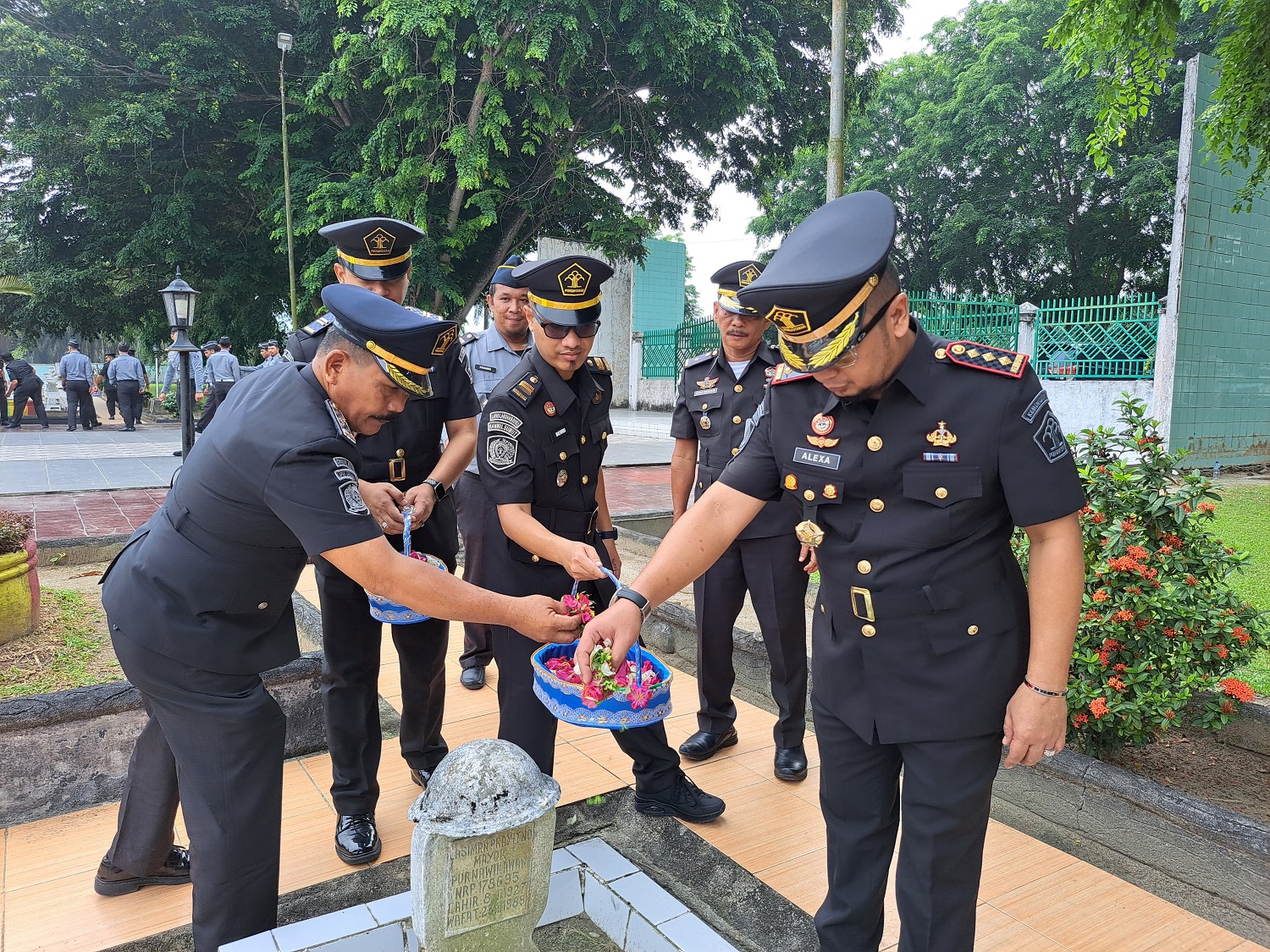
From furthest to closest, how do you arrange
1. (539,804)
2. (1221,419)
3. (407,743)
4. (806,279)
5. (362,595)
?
(1221,419), (407,743), (362,595), (539,804), (806,279)

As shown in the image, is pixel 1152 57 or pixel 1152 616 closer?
pixel 1152 616

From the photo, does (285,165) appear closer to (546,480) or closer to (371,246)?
(371,246)

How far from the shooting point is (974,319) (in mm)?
14797

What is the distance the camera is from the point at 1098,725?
315 centimetres

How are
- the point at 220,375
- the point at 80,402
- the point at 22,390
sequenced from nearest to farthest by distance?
the point at 220,375, the point at 80,402, the point at 22,390

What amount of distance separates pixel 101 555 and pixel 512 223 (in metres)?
12.9

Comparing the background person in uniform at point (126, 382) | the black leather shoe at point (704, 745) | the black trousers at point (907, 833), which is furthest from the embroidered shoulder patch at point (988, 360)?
the background person in uniform at point (126, 382)

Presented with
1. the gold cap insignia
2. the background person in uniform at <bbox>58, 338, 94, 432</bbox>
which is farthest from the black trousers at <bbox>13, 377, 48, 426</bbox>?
the gold cap insignia

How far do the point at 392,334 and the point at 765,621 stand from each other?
7.25ft

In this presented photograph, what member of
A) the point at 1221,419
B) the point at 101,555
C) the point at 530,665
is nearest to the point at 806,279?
the point at 530,665

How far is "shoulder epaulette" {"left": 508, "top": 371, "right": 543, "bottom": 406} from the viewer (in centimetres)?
295

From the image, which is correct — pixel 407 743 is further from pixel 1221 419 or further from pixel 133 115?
pixel 133 115

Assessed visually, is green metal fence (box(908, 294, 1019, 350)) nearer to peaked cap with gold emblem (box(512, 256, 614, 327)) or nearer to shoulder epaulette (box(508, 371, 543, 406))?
peaked cap with gold emblem (box(512, 256, 614, 327))

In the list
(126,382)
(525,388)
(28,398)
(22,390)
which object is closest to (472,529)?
(525,388)
